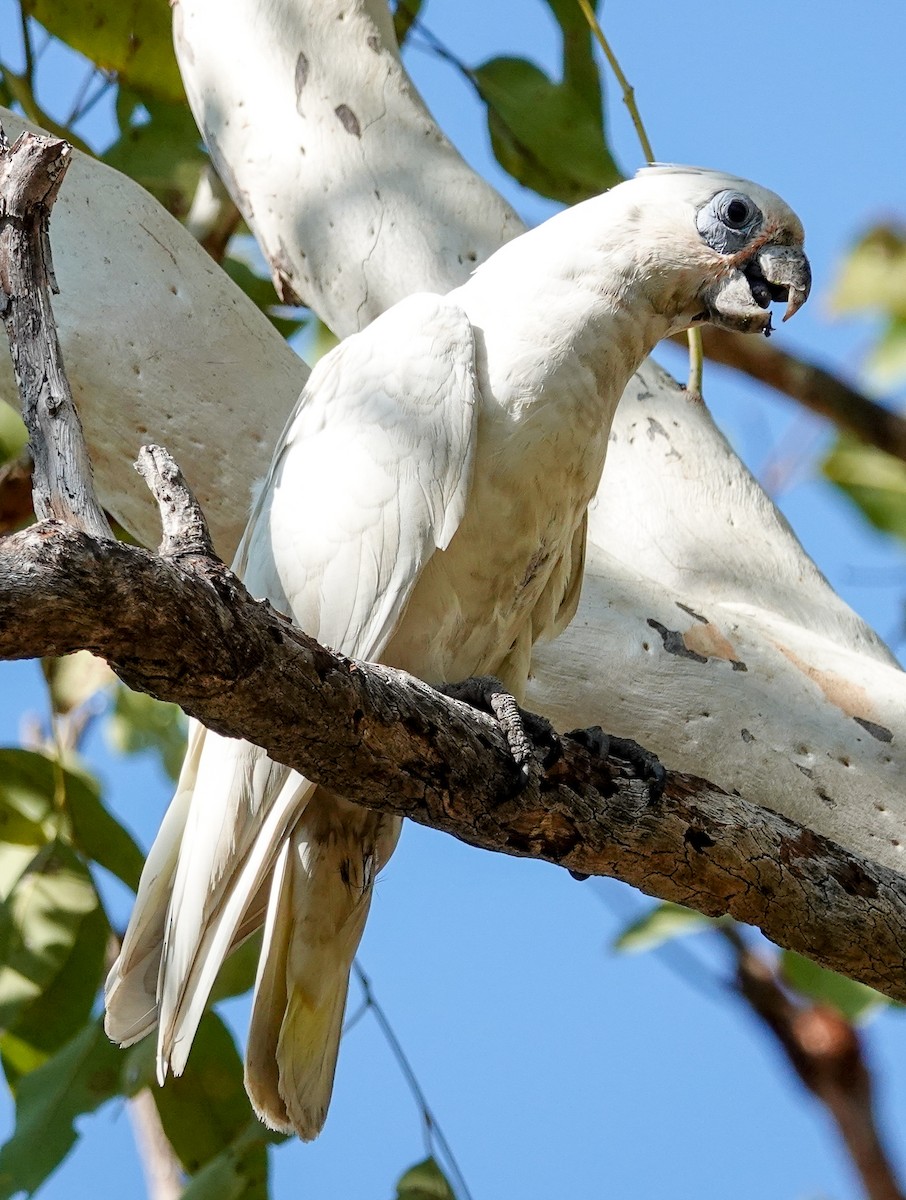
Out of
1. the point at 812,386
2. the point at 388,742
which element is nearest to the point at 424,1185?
the point at 388,742

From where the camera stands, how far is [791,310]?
1.86 m

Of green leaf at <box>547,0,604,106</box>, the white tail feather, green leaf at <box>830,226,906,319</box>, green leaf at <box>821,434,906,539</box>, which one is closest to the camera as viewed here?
the white tail feather

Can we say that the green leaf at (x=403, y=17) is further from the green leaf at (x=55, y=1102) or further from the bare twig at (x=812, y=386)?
the green leaf at (x=55, y=1102)

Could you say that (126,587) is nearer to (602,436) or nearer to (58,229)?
(602,436)

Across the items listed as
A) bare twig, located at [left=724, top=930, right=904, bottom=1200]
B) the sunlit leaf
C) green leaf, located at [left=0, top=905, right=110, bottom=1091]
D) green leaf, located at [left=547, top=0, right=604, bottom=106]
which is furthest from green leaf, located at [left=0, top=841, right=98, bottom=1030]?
bare twig, located at [left=724, top=930, right=904, bottom=1200]

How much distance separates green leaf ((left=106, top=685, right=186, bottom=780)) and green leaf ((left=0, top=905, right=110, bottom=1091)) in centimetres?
85

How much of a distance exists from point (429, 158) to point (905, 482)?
1.47 meters

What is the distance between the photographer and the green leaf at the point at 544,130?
2.40 meters

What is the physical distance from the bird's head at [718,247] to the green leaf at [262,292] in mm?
1101

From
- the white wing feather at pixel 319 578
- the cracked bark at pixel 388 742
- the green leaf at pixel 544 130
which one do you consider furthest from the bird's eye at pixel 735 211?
the cracked bark at pixel 388 742

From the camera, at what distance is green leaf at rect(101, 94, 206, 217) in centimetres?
260

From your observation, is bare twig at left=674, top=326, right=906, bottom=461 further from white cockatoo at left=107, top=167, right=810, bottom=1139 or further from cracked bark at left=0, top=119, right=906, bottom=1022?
cracked bark at left=0, top=119, right=906, bottom=1022

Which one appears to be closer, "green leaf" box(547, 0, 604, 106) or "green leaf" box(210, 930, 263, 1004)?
"green leaf" box(210, 930, 263, 1004)

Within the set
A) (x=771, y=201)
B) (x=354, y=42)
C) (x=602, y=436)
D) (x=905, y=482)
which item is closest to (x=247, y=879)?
(x=602, y=436)
